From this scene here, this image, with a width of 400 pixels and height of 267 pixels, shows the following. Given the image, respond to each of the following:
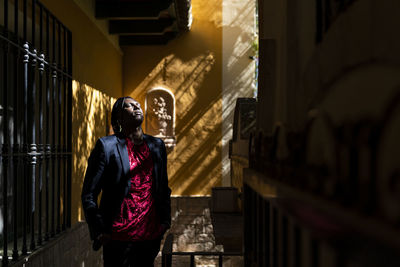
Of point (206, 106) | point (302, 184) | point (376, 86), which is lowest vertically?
point (302, 184)

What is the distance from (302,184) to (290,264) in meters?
0.20

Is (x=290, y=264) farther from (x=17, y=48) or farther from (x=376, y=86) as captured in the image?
(x=17, y=48)

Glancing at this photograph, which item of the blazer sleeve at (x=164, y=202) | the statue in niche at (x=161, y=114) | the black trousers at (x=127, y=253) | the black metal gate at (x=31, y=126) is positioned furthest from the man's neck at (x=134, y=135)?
the statue in niche at (x=161, y=114)

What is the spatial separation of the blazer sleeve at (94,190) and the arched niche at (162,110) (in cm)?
502

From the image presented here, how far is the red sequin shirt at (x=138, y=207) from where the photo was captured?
2.37 metres

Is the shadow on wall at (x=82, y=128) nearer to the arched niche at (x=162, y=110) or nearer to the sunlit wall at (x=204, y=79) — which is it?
the arched niche at (x=162, y=110)

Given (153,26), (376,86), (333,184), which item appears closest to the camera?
(376,86)

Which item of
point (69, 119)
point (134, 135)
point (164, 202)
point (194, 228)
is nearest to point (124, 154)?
point (134, 135)

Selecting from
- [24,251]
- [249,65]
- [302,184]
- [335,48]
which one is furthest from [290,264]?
[249,65]

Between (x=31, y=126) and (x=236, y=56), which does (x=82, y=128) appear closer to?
(x=31, y=126)

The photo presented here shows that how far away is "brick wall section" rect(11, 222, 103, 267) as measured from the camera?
123 inches

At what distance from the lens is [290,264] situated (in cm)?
79

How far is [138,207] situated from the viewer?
7.89 feet

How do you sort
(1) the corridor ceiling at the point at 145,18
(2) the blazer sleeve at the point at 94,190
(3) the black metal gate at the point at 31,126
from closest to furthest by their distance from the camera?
(2) the blazer sleeve at the point at 94,190, (3) the black metal gate at the point at 31,126, (1) the corridor ceiling at the point at 145,18
